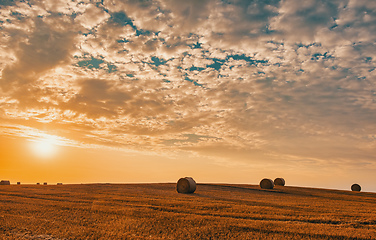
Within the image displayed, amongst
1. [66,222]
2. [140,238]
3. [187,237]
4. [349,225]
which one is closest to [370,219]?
[349,225]

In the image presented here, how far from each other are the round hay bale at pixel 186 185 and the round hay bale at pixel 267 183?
682 inches

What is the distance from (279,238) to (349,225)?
6.04 meters

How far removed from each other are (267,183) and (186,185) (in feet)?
62.3

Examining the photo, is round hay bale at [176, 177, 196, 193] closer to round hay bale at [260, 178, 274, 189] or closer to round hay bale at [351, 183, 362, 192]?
round hay bale at [260, 178, 274, 189]

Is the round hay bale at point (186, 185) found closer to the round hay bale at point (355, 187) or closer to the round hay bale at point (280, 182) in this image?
the round hay bale at point (280, 182)

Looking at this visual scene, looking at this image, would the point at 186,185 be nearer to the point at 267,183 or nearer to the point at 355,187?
the point at 267,183

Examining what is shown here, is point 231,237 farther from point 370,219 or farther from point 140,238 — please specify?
point 370,219

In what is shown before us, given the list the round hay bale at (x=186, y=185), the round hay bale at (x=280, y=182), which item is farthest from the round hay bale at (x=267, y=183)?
the round hay bale at (x=186, y=185)

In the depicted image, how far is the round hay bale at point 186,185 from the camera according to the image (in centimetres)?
3325

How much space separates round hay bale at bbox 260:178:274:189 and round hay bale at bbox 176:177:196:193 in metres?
17.3

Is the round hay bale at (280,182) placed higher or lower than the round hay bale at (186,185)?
higher

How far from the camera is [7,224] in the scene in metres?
12.8

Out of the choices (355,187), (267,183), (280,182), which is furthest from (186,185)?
(355,187)

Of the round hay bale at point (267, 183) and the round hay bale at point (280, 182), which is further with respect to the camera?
the round hay bale at point (280, 182)
